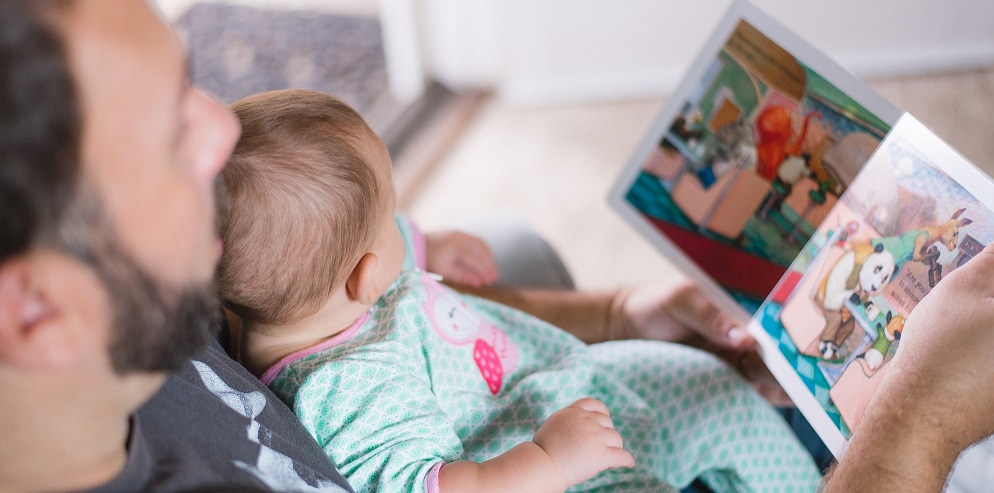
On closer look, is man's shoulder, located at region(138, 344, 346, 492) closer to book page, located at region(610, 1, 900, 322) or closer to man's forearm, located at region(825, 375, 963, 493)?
man's forearm, located at region(825, 375, 963, 493)

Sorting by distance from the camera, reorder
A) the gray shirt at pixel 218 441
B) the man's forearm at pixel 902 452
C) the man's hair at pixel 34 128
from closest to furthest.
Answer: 1. the man's hair at pixel 34 128
2. the gray shirt at pixel 218 441
3. the man's forearm at pixel 902 452

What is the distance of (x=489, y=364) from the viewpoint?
105cm

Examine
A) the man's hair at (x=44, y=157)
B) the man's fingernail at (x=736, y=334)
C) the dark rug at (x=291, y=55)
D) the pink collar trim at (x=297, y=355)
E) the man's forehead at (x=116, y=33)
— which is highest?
the man's forehead at (x=116, y=33)

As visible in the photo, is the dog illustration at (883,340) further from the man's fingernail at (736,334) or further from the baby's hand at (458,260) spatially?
the baby's hand at (458,260)

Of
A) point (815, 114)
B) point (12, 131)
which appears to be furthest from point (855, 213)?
point (12, 131)

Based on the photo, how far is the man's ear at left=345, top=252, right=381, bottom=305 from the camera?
35.2 inches

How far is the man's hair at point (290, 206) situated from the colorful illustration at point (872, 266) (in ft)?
1.86

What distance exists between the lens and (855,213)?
3.12ft

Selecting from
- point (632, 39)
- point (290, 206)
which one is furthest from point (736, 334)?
point (632, 39)

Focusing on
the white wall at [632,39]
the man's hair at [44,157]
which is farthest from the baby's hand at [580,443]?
the white wall at [632,39]

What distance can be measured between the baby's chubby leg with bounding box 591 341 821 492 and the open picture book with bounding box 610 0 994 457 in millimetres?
88

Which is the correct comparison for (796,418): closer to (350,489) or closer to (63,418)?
(350,489)

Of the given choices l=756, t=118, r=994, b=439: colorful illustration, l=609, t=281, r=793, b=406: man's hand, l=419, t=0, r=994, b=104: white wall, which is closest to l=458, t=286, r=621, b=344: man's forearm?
l=609, t=281, r=793, b=406: man's hand

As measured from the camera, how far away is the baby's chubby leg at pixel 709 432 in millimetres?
1088
